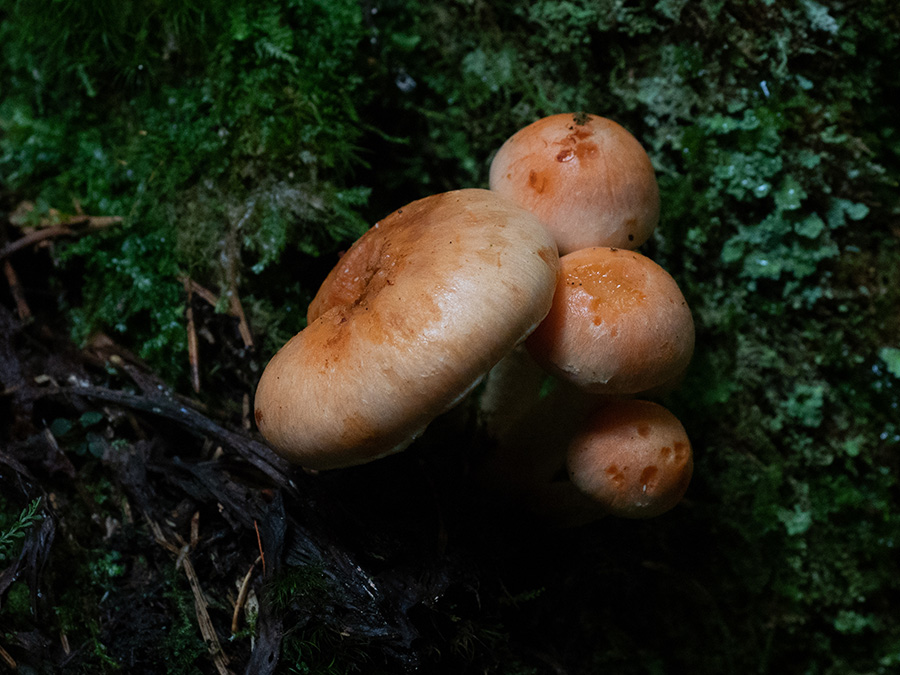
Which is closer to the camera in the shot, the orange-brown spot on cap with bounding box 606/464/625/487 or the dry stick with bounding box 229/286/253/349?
the orange-brown spot on cap with bounding box 606/464/625/487

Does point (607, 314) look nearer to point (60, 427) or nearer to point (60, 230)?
point (60, 427)

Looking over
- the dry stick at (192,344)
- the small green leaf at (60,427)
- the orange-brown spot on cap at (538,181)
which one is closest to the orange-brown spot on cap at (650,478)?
the orange-brown spot on cap at (538,181)

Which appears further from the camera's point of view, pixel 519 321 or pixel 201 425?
pixel 201 425

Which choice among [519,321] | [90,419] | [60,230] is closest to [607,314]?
[519,321]

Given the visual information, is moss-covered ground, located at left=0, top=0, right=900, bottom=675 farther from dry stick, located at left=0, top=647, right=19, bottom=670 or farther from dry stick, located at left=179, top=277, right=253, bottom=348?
dry stick, located at left=0, top=647, right=19, bottom=670

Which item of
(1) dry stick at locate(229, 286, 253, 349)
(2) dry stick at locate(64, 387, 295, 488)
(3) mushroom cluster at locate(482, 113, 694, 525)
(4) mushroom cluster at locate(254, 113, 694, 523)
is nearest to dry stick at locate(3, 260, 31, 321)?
(2) dry stick at locate(64, 387, 295, 488)

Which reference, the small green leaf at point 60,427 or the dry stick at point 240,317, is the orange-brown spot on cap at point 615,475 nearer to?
the dry stick at point 240,317

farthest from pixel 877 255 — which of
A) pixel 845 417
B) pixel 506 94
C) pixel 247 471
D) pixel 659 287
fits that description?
pixel 247 471
